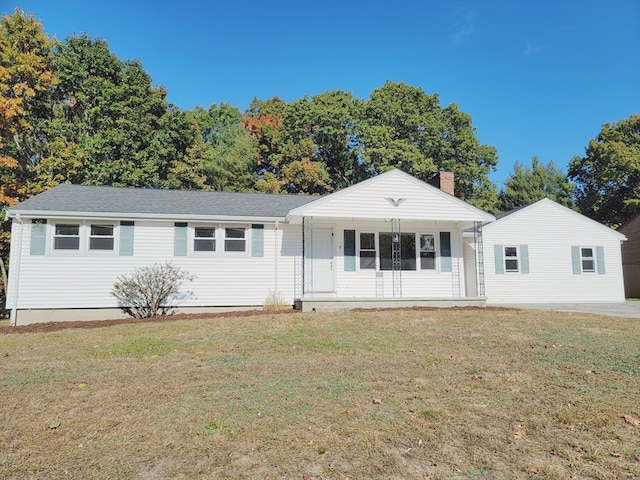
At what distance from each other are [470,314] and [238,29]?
16472mm

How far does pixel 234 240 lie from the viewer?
530 inches

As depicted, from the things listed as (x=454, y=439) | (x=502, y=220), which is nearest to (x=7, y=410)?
(x=454, y=439)

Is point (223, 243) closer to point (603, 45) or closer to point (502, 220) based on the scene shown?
point (502, 220)

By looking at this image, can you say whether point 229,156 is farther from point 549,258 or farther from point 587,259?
point 587,259

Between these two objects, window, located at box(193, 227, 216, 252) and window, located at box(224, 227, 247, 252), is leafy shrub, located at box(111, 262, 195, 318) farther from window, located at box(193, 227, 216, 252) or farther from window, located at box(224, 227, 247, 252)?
window, located at box(224, 227, 247, 252)

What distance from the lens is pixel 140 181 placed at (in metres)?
23.8

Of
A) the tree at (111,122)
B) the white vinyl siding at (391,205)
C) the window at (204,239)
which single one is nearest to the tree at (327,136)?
the tree at (111,122)

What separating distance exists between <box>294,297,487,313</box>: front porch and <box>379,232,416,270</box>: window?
5.77 feet

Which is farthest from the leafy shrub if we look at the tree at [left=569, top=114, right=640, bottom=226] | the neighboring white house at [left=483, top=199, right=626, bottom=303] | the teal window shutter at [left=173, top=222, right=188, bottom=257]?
the tree at [left=569, top=114, right=640, bottom=226]

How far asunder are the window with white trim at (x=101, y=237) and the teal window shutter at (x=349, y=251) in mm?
7215

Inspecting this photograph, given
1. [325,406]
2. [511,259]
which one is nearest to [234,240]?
[325,406]

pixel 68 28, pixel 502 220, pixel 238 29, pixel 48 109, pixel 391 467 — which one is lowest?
pixel 391 467

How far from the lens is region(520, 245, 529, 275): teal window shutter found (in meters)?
17.3

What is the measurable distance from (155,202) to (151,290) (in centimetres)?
326
